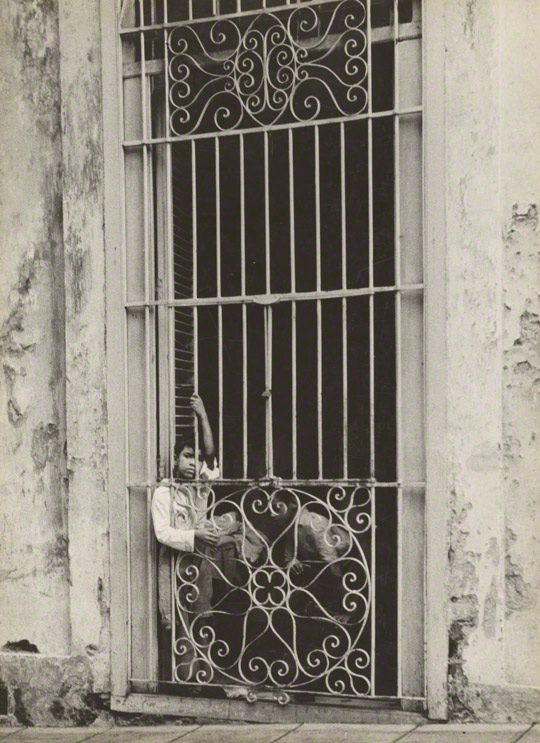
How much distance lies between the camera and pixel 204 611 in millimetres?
4883

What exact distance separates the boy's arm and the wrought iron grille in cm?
5

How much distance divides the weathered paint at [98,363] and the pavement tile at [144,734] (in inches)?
9.2

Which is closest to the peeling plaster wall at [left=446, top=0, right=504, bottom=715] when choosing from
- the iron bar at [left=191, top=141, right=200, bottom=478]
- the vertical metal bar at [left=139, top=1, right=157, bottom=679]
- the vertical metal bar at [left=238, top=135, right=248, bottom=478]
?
the vertical metal bar at [left=238, top=135, right=248, bottom=478]

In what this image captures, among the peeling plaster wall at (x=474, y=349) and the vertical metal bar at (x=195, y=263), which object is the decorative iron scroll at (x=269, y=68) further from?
the peeling plaster wall at (x=474, y=349)

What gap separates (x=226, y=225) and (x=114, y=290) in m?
0.67

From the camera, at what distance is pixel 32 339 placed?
17.1 feet

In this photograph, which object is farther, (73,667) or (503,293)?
(73,667)

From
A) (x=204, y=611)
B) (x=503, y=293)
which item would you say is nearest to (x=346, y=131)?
(x=503, y=293)

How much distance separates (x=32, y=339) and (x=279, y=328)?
4.51 feet

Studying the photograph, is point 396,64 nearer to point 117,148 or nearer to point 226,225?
point 226,225

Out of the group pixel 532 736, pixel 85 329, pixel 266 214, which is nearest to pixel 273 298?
pixel 266 214

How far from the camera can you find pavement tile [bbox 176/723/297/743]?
4543 mm

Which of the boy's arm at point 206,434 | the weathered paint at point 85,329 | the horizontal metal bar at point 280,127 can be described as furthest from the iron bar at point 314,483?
the horizontal metal bar at point 280,127

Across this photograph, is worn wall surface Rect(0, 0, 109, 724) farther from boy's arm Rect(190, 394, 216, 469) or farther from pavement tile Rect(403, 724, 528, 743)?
pavement tile Rect(403, 724, 528, 743)
